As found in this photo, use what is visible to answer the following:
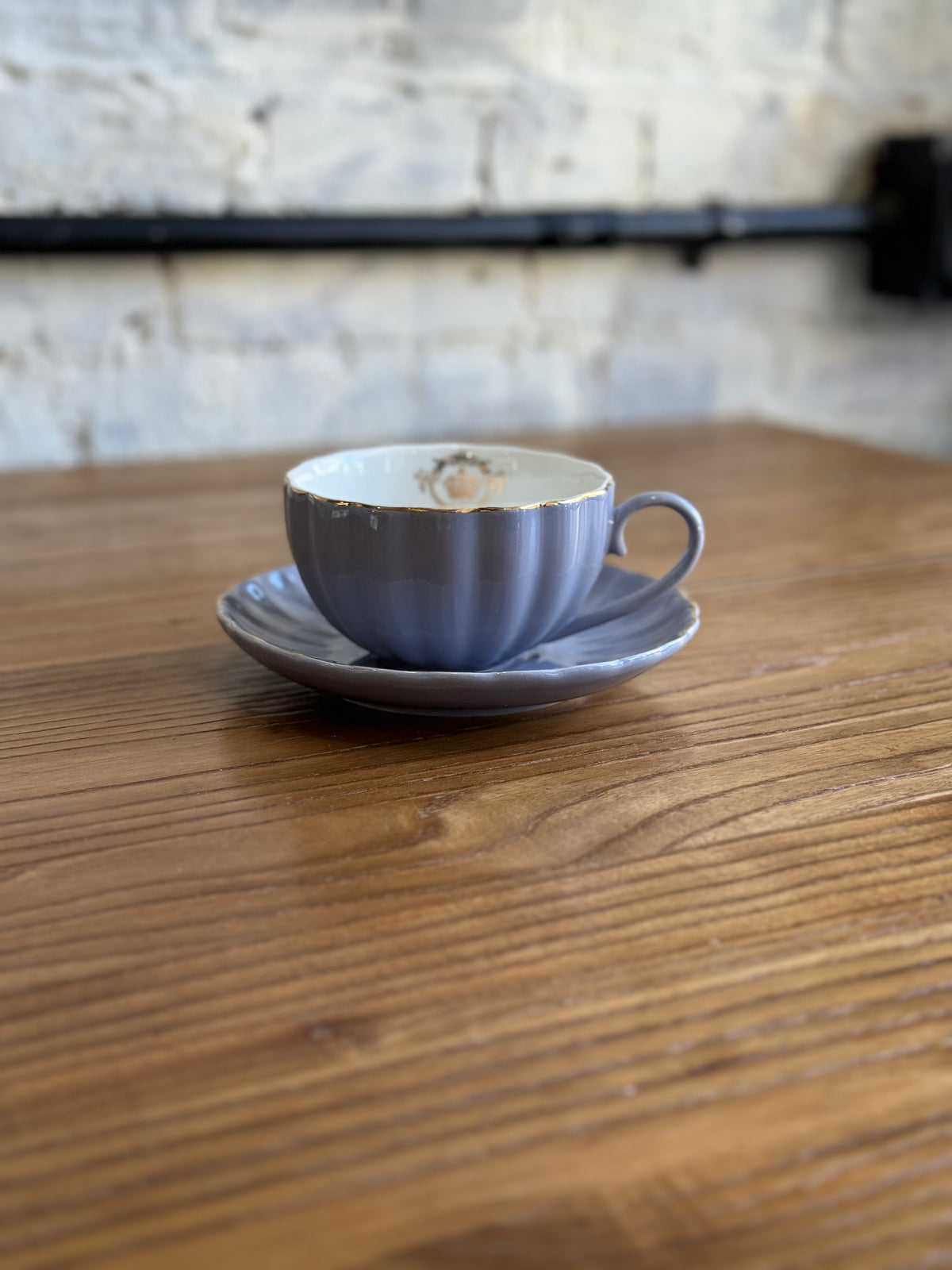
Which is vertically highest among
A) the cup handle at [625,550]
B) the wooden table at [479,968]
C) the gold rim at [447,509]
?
the gold rim at [447,509]

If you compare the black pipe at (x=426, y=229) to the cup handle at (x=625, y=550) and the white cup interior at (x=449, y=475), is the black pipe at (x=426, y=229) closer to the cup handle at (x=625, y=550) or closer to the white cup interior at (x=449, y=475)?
the white cup interior at (x=449, y=475)

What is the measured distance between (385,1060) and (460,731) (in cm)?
21

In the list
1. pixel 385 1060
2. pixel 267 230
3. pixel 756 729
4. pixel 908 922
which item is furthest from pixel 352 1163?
pixel 267 230

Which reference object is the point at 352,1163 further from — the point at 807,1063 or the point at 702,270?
the point at 702,270

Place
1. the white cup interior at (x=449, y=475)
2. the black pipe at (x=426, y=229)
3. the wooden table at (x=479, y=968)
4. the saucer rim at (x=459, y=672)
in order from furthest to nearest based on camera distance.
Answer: the black pipe at (x=426, y=229), the white cup interior at (x=449, y=475), the saucer rim at (x=459, y=672), the wooden table at (x=479, y=968)

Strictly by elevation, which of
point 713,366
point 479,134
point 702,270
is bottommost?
point 713,366

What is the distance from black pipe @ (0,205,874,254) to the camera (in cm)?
117

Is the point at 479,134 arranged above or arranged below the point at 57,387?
above

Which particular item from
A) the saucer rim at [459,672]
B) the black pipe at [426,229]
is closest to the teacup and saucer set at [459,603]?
the saucer rim at [459,672]

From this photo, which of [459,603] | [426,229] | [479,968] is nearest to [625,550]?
[459,603]

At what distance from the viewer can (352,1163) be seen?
0.84ft

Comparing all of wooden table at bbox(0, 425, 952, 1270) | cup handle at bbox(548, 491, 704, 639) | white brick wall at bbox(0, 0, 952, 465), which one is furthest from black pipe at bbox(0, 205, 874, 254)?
cup handle at bbox(548, 491, 704, 639)

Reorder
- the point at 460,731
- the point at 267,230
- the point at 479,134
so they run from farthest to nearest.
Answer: the point at 479,134 → the point at 267,230 → the point at 460,731

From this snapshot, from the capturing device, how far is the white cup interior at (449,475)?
0.56 m
